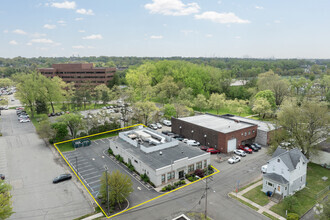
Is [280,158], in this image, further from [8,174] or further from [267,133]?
[8,174]

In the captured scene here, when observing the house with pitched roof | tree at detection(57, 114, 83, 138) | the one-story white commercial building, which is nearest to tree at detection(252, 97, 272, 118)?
the one-story white commercial building

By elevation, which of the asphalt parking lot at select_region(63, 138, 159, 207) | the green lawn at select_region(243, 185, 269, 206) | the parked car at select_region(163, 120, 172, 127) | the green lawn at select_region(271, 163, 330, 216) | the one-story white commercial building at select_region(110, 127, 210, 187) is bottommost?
the green lawn at select_region(271, 163, 330, 216)

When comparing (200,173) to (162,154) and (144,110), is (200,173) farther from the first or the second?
(144,110)

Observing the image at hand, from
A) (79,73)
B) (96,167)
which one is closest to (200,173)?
(96,167)

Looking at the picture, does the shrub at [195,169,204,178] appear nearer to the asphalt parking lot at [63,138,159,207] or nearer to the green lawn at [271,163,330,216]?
the asphalt parking lot at [63,138,159,207]

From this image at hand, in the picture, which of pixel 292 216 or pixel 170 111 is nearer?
pixel 292 216

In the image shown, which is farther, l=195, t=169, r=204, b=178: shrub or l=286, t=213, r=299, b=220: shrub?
l=195, t=169, r=204, b=178: shrub

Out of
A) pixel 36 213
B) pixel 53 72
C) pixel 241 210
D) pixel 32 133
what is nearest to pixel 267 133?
pixel 241 210
